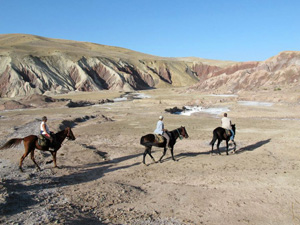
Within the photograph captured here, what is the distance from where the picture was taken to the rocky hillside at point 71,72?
221 ft

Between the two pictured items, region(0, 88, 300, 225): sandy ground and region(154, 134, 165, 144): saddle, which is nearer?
region(0, 88, 300, 225): sandy ground

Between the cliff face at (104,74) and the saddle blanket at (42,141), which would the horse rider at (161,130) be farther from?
the cliff face at (104,74)

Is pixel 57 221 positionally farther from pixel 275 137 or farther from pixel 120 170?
pixel 275 137

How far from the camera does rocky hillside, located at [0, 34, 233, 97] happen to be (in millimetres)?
67500

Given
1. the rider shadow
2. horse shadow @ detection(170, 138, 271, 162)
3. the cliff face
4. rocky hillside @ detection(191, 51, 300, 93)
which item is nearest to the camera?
horse shadow @ detection(170, 138, 271, 162)

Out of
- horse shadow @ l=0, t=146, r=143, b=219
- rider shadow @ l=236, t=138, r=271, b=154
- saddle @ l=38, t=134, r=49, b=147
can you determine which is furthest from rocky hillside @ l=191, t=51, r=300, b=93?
saddle @ l=38, t=134, r=49, b=147

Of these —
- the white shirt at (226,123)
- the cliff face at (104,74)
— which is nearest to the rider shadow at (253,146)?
the white shirt at (226,123)

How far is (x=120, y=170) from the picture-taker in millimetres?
12188

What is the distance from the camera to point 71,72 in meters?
84.2

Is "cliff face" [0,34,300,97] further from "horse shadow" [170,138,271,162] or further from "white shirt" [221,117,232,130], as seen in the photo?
"white shirt" [221,117,232,130]

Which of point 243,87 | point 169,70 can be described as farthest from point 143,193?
point 169,70

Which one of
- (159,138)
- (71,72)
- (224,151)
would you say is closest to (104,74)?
(71,72)

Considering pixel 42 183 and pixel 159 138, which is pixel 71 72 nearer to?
pixel 159 138

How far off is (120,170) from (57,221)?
5939 mm
